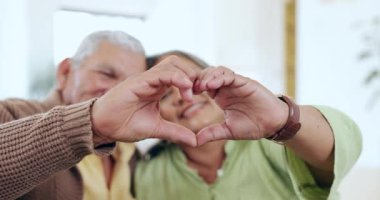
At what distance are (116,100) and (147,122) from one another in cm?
6

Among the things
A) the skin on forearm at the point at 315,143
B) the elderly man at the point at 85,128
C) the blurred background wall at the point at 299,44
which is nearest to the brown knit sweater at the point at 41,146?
the elderly man at the point at 85,128

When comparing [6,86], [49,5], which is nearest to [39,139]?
[49,5]

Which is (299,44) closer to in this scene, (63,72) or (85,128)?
(63,72)

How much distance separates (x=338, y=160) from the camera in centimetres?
64

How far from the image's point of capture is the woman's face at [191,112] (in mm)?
702

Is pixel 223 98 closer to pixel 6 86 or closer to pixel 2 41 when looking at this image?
pixel 6 86

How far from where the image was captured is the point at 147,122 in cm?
55

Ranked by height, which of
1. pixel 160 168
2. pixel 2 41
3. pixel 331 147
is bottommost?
pixel 160 168

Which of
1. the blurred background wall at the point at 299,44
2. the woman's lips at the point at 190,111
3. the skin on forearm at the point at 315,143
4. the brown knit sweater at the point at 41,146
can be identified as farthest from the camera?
the blurred background wall at the point at 299,44

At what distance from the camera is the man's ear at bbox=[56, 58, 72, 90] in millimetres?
651

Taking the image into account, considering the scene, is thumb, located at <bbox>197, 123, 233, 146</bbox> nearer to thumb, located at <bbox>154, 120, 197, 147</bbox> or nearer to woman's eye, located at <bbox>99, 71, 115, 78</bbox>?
thumb, located at <bbox>154, 120, 197, 147</bbox>

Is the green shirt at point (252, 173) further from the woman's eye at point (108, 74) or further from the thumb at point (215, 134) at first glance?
the woman's eye at point (108, 74)

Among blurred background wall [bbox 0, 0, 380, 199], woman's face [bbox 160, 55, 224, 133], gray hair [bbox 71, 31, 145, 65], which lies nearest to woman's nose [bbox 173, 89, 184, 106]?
woman's face [bbox 160, 55, 224, 133]

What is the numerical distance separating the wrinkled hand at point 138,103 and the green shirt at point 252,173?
22 cm
